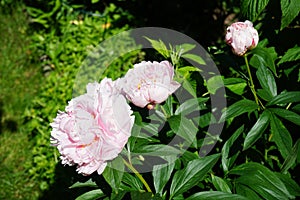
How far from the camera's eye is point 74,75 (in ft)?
11.1

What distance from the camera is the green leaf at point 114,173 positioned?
1312mm

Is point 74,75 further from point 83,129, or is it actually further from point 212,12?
point 83,129

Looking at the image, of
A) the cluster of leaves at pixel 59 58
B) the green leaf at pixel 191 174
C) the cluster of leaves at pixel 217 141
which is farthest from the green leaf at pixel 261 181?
the cluster of leaves at pixel 59 58

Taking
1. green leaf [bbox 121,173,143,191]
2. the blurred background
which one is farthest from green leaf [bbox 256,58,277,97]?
the blurred background

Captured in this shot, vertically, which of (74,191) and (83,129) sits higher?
(83,129)

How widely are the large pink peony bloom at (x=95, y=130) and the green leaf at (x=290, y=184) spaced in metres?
0.55

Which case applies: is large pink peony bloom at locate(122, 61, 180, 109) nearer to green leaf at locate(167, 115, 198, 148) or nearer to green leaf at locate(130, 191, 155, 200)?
green leaf at locate(167, 115, 198, 148)

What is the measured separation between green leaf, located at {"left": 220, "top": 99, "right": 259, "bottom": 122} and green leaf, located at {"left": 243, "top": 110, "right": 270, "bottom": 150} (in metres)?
0.05

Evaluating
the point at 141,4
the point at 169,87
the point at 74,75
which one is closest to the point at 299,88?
the point at 169,87

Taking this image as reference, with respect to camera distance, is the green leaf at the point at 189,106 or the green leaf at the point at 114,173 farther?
the green leaf at the point at 189,106

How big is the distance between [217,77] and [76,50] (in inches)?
76.7

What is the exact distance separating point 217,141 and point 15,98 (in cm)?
197

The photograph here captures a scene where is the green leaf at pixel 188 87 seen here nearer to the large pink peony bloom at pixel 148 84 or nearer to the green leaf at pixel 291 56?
the large pink peony bloom at pixel 148 84

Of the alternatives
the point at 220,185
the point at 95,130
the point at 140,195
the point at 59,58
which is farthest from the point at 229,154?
the point at 59,58
